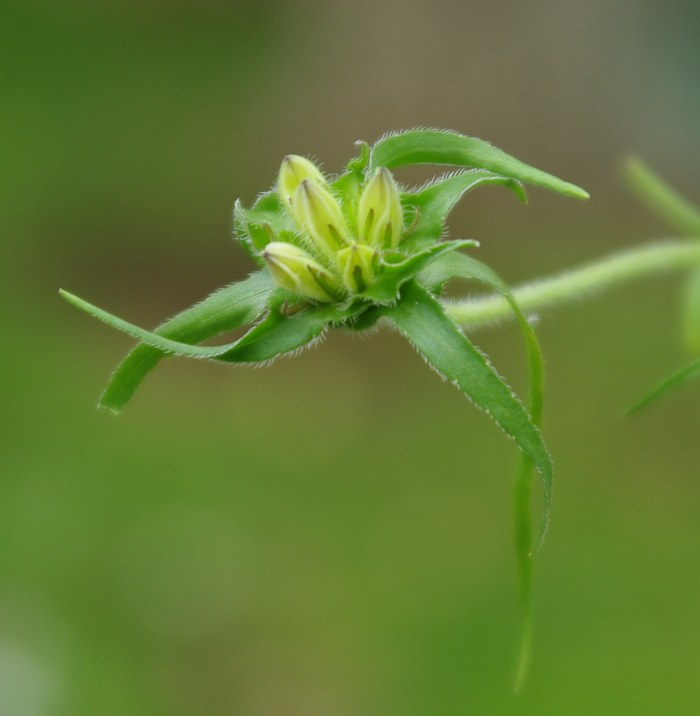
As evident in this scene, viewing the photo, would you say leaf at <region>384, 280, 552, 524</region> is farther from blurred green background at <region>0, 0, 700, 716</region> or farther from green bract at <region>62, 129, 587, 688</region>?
blurred green background at <region>0, 0, 700, 716</region>

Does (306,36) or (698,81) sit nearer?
(698,81)

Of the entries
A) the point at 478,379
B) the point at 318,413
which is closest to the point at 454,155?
the point at 478,379

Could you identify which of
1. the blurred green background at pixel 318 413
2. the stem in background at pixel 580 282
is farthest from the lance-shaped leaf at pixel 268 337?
the blurred green background at pixel 318 413

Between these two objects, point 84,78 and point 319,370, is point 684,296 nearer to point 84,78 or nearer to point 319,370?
point 319,370

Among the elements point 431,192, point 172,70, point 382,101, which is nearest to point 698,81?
point 382,101

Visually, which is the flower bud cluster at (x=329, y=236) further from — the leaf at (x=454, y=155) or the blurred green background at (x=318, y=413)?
the blurred green background at (x=318, y=413)

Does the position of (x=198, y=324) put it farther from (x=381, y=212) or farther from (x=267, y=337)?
(x=381, y=212)
